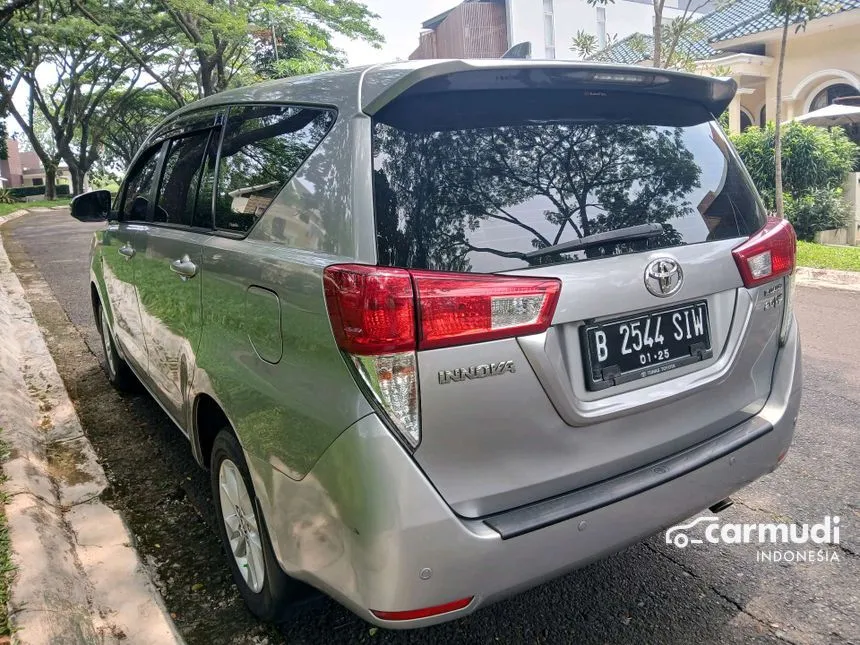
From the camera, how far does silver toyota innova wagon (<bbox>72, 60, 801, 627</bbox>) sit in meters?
1.67

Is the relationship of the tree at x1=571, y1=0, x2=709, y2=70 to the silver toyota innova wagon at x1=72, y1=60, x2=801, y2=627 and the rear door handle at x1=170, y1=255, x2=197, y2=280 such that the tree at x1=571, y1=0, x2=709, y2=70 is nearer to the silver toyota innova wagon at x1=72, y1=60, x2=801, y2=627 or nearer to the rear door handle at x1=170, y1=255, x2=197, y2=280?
the silver toyota innova wagon at x1=72, y1=60, x2=801, y2=627

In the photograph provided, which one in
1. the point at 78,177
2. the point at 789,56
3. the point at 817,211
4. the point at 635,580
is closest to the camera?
the point at 635,580

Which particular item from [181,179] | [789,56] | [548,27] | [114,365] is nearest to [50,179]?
[548,27]

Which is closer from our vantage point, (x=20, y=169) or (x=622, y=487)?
(x=622, y=487)

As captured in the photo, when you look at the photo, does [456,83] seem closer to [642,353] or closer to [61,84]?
[642,353]

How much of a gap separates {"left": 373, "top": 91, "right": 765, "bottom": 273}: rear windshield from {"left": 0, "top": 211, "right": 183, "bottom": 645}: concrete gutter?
5.16 feet

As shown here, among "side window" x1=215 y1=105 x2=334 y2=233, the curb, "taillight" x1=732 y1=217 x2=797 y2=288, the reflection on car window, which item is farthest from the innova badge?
the curb

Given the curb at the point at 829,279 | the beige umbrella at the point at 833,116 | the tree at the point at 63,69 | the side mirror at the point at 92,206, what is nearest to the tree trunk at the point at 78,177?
the tree at the point at 63,69

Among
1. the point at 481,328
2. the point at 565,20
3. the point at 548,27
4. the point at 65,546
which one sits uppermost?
the point at 565,20

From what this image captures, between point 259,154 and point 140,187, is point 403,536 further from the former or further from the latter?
point 140,187

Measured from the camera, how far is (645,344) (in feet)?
6.40

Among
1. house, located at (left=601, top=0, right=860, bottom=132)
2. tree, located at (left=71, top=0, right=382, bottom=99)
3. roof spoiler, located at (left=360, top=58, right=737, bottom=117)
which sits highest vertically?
tree, located at (left=71, top=0, right=382, bottom=99)

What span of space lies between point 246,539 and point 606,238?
153cm

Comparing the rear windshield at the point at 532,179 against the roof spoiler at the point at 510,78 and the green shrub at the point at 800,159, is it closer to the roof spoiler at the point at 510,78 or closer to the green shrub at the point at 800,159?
the roof spoiler at the point at 510,78
